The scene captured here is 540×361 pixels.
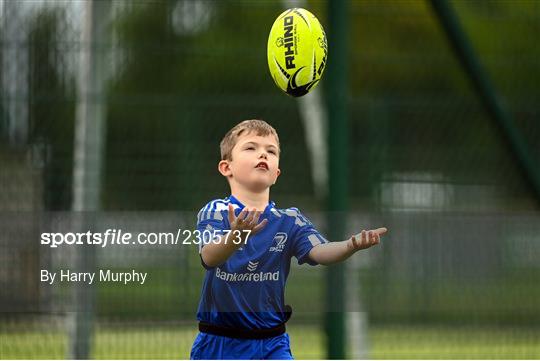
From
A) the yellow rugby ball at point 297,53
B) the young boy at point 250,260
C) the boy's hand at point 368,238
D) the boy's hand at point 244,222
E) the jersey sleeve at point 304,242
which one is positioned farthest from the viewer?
the yellow rugby ball at point 297,53

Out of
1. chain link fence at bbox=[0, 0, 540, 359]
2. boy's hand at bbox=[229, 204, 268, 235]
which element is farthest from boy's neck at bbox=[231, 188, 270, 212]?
chain link fence at bbox=[0, 0, 540, 359]

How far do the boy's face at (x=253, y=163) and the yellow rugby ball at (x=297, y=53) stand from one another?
44 cm

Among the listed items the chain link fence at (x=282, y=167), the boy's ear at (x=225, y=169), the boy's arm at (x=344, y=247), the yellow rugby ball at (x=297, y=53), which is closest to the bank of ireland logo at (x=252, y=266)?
the boy's arm at (x=344, y=247)

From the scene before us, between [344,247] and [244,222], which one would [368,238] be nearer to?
[344,247]

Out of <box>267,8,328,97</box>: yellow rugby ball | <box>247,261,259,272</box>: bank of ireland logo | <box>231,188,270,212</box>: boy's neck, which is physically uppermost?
<box>267,8,328,97</box>: yellow rugby ball

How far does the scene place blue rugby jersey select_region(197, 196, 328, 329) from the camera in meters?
4.66

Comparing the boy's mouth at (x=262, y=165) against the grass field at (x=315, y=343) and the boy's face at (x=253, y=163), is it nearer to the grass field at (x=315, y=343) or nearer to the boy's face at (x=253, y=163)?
the boy's face at (x=253, y=163)

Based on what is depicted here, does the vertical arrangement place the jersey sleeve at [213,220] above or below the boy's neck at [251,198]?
below

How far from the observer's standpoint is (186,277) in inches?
243

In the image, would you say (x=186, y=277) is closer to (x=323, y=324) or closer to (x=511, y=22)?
(x=323, y=324)

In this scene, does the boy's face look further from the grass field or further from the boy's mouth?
the grass field

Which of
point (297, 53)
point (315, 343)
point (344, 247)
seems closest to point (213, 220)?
point (344, 247)

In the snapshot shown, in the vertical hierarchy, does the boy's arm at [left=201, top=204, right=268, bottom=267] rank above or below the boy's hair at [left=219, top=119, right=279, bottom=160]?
below

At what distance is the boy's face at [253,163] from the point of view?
4.69 m
